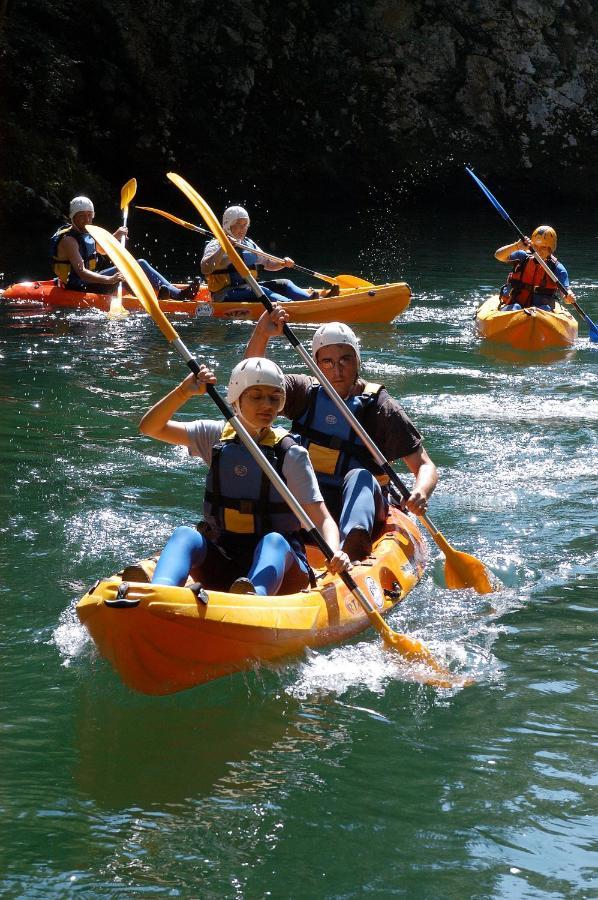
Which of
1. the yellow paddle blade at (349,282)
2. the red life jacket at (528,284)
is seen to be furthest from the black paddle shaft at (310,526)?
the yellow paddle blade at (349,282)

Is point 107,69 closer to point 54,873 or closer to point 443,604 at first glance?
point 443,604

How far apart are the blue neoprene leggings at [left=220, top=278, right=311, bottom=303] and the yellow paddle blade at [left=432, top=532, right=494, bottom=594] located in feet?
22.3

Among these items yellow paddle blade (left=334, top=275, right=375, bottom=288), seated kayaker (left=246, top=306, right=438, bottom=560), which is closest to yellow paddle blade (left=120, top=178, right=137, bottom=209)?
yellow paddle blade (left=334, top=275, right=375, bottom=288)

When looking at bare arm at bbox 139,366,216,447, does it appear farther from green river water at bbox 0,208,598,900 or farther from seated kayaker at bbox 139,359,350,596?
green river water at bbox 0,208,598,900

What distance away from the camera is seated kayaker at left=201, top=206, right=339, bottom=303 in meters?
11.4

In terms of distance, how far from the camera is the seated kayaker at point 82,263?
1179 centimetres

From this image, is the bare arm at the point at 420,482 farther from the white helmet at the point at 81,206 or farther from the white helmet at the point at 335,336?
the white helmet at the point at 81,206

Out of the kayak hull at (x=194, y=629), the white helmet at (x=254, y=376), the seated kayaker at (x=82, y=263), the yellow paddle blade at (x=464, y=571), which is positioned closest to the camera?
the kayak hull at (x=194, y=629)

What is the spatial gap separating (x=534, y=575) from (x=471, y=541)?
0.56 meters

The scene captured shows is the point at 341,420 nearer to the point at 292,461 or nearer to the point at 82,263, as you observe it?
the point at 292,461

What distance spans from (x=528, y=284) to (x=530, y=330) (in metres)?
0.83

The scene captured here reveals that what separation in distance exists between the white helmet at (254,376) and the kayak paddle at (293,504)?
9cm

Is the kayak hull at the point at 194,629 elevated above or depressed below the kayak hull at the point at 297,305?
below

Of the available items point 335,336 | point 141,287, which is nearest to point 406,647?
point 335,336
